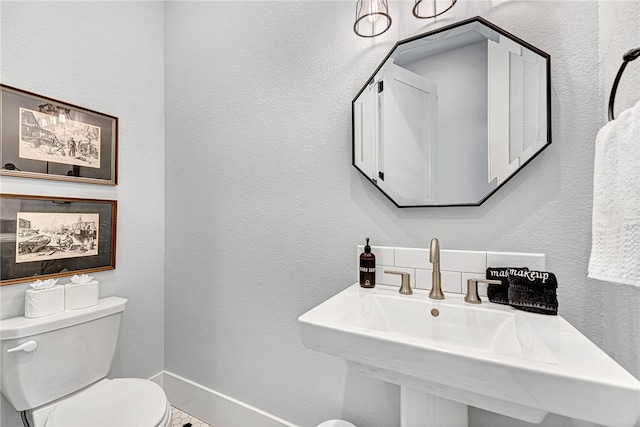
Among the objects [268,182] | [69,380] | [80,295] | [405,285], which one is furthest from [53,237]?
[405,285]

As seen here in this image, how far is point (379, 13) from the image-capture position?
1129 mm

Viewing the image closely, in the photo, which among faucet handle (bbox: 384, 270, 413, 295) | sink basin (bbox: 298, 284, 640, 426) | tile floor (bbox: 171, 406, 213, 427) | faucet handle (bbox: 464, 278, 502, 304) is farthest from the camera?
tile floor (bbox: 171, 406, 213, 427)

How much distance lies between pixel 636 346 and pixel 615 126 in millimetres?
526

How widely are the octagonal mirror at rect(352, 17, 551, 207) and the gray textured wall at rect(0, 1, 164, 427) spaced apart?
4.46 ft

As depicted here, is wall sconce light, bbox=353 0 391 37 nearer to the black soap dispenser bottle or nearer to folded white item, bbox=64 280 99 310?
the black soap dispenser bottle

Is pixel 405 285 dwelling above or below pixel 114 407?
above

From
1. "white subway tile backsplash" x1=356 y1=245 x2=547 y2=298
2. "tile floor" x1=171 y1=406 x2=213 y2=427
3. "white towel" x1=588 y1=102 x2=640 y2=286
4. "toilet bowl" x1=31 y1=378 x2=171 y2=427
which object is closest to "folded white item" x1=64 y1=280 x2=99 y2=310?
"toilet bowl" x1=31 y1=378 x2=171 y2=427

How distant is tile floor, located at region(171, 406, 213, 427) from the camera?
1.67 meters

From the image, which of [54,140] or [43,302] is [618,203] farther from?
[54,140]

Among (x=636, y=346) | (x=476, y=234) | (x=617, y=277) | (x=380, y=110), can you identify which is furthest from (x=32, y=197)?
(x=636, y=346)

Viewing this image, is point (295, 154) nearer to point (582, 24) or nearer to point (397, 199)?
point (397, 199)

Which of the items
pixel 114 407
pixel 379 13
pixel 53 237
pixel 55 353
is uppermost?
pixel 379 13

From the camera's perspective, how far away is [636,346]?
71cm

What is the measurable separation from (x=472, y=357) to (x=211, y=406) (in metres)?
1.62
